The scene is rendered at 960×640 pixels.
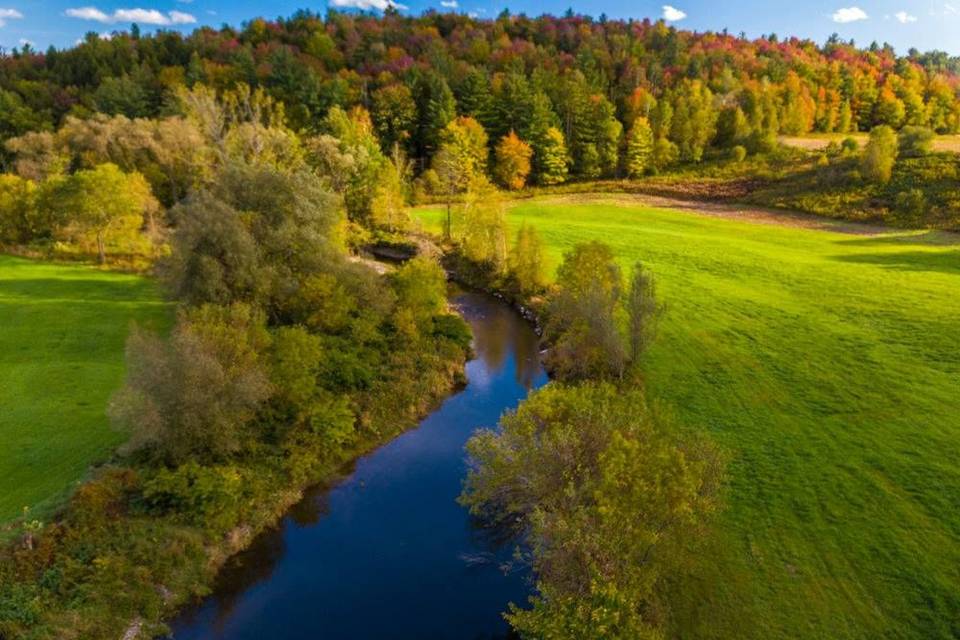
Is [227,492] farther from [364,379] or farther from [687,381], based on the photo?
[687,381]

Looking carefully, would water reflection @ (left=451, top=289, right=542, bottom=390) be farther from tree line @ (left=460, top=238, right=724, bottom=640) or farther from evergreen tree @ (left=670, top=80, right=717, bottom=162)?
evergreen tree @ (left=670, top=80, right=717, bottom=162)

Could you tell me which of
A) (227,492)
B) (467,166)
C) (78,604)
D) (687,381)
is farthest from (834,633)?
(467,166)

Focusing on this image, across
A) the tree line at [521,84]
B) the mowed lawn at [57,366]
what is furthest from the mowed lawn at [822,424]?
the tree line at [521,84]

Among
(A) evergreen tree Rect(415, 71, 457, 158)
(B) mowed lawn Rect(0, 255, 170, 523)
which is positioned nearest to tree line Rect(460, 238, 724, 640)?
(B) mowed lawn Rect(0, 255, 170, 523)

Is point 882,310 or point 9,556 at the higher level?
point 882,310

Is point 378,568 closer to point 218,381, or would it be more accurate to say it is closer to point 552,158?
point 218,381
